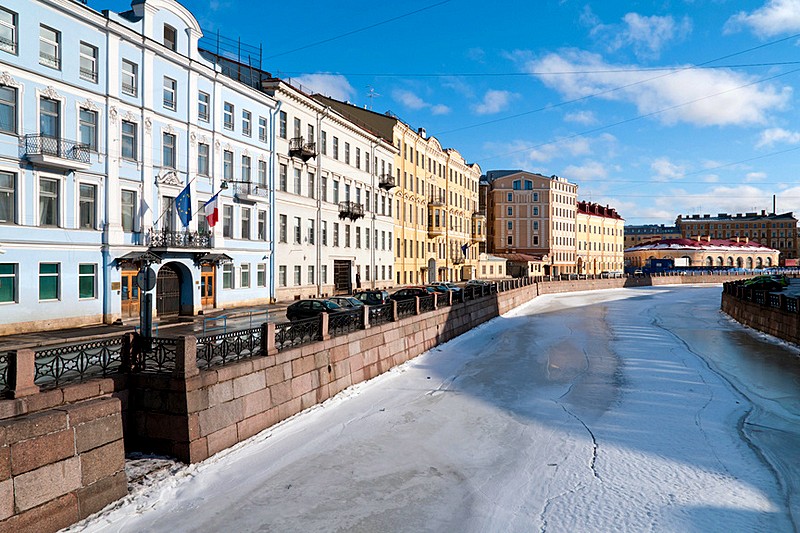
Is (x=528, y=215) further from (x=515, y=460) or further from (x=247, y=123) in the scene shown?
(x=515, y=460)

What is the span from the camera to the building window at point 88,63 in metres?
23.1

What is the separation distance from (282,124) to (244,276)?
33.8 feet

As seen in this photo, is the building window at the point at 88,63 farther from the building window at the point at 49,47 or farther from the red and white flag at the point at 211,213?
the red and white flag at the point at 211,213

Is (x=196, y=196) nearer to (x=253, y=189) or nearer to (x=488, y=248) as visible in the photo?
(x=253, y=189)

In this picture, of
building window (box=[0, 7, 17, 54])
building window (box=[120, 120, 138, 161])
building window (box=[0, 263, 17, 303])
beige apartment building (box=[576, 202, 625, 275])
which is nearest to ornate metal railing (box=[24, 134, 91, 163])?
building window (box=[120, 120, 138, 161])

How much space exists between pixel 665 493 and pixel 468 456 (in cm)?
411

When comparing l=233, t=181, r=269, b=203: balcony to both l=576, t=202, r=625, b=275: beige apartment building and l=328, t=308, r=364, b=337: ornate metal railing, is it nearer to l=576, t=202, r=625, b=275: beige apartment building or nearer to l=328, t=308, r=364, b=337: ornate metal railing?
l=328, t=308, r=364, b=337: ornate metal railing

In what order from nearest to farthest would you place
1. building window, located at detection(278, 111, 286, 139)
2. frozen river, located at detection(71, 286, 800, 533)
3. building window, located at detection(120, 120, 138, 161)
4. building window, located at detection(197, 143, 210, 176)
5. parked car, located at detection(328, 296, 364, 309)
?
frozen river, located at detection(71, 286, 800, 533)
parked car, located at detection(328, 296, 364, 309)
building window, located at detection(120, 120, 138, 161)
building window, located at detection(197, 143, 210, 176)
building window, located at detection(278, 111, 286, 139)

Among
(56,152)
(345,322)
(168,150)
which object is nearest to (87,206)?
(56,152)

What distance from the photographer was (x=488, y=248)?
98000mm

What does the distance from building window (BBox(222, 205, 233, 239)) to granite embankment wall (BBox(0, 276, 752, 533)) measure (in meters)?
15.9

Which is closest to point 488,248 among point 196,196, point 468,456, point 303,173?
point 303,173

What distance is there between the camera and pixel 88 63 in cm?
2336

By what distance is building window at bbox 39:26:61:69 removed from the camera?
21484mm
